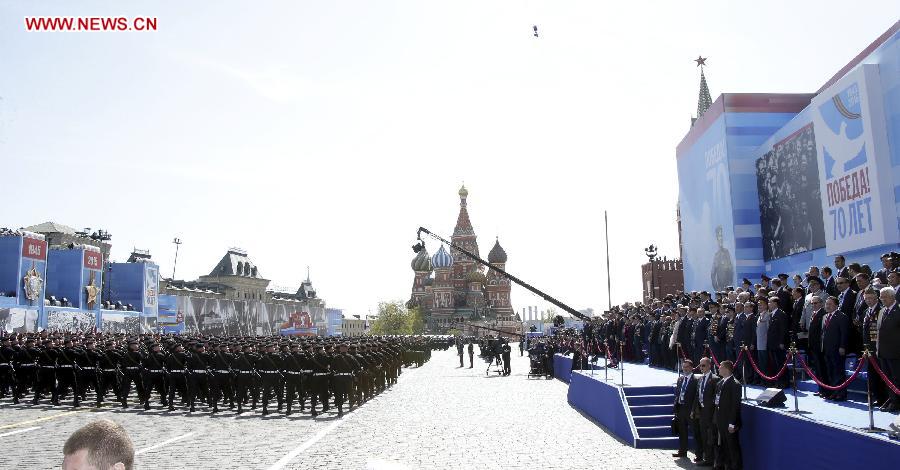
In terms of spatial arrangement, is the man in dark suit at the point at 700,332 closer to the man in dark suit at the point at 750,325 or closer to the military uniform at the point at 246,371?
the man in dark suit at the point at 750,325

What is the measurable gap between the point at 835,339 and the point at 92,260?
56.3 m

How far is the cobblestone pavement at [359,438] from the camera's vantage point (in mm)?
11102

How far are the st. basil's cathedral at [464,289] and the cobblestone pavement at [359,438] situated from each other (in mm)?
99555

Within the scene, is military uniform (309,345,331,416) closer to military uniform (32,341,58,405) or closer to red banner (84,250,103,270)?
military uniform (32,341,58,405)

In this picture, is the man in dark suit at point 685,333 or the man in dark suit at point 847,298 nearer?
the man in dark suit at point 847,298

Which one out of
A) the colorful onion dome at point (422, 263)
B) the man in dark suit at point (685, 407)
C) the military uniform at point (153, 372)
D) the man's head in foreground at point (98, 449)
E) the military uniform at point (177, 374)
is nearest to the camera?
the man's head in foreground at point (98, 449)

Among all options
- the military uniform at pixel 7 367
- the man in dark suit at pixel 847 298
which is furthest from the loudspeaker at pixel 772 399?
the military uniform at pixel 7 367

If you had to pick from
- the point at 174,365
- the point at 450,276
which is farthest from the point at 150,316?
the point at 450,276

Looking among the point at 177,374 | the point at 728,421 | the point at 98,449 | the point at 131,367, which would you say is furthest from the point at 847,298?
the point at 131,367

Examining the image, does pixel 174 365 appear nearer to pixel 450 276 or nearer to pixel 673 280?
pixel 673 280

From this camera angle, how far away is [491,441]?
13430mm

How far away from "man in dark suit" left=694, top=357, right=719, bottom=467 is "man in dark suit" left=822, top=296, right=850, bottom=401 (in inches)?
85.7

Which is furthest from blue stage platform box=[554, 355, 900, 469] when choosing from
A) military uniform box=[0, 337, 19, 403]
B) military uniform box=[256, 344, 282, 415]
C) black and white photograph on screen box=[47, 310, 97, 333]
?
black and white photograph on screen box=[47, 310, 97, 333]

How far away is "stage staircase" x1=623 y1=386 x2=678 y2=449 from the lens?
1290cm
